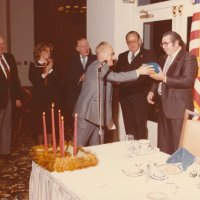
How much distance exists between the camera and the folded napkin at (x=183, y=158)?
225 cm

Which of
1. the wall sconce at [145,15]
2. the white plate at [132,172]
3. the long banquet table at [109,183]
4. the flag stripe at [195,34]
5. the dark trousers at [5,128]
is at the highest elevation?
the wall sconce at [145,15]

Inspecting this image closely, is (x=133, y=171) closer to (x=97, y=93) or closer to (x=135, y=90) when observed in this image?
(x=97, y=93)

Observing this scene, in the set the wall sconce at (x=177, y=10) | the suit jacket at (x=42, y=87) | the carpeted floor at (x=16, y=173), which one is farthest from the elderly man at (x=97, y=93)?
the wall sconce at (x=177, y=10)

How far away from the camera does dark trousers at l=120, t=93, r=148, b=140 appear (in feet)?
15.2

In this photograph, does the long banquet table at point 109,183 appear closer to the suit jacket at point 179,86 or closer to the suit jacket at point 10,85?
the suit jacket at point 179,86

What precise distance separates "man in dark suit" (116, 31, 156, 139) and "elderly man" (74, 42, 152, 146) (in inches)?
34.3

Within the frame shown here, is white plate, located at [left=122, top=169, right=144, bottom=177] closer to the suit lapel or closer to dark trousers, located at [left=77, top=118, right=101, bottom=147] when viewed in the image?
dark trousers, located at [left=77, top=118, right=101, bottom=147]

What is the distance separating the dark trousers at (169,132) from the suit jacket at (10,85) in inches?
76.8

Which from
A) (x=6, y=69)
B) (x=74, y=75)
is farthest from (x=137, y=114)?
(x=6, y=69)

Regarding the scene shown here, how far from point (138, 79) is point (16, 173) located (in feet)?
6.15

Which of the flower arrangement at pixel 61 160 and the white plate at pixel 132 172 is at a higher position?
the flower arrangement at pixel 61 160

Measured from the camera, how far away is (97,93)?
144 inches

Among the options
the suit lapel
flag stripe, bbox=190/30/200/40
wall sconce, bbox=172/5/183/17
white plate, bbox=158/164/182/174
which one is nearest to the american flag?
flag stripe, bbox=190/30/200/40

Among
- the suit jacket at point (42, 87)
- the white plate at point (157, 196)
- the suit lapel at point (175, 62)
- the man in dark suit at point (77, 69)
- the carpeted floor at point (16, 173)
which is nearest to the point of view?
the white plate at point (157, 196)
